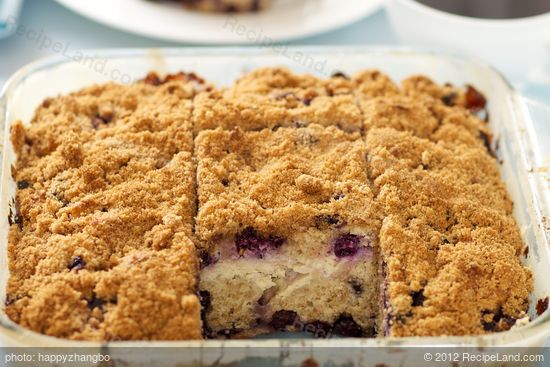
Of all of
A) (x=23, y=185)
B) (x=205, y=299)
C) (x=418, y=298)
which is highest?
(x=23, y=185)

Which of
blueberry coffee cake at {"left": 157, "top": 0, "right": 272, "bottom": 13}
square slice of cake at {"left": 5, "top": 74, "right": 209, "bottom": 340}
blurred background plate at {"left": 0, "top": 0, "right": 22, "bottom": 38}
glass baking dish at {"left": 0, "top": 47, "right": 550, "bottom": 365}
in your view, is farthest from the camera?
blueberry coffee cake at {"left": 157, "top": 0, "right": 272, "bottom": 13}

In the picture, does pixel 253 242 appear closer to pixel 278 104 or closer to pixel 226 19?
pixel 278 104

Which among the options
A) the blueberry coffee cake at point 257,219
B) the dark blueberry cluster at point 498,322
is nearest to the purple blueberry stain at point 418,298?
the blueberry coffee cake at point 257,219

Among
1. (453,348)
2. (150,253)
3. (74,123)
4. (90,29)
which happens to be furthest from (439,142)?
(90,29)

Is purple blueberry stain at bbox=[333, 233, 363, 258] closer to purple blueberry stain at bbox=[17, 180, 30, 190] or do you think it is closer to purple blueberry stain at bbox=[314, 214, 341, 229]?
purple blueberry stain at bbox=[314, 214, 341, 229]

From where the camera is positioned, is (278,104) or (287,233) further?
(278,104)

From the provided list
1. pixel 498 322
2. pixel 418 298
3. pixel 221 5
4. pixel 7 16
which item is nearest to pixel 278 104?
pixel 418 298

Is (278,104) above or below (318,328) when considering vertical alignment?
above

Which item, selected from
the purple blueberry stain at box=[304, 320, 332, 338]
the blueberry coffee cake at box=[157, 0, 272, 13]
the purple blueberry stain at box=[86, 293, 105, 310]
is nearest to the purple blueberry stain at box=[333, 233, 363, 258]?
the purple blueberry stain at box=[304, 320, 332, 338]

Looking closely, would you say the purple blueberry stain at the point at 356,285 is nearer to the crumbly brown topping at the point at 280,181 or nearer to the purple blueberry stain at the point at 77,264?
the crumbly brown topping at the point at 280,181
